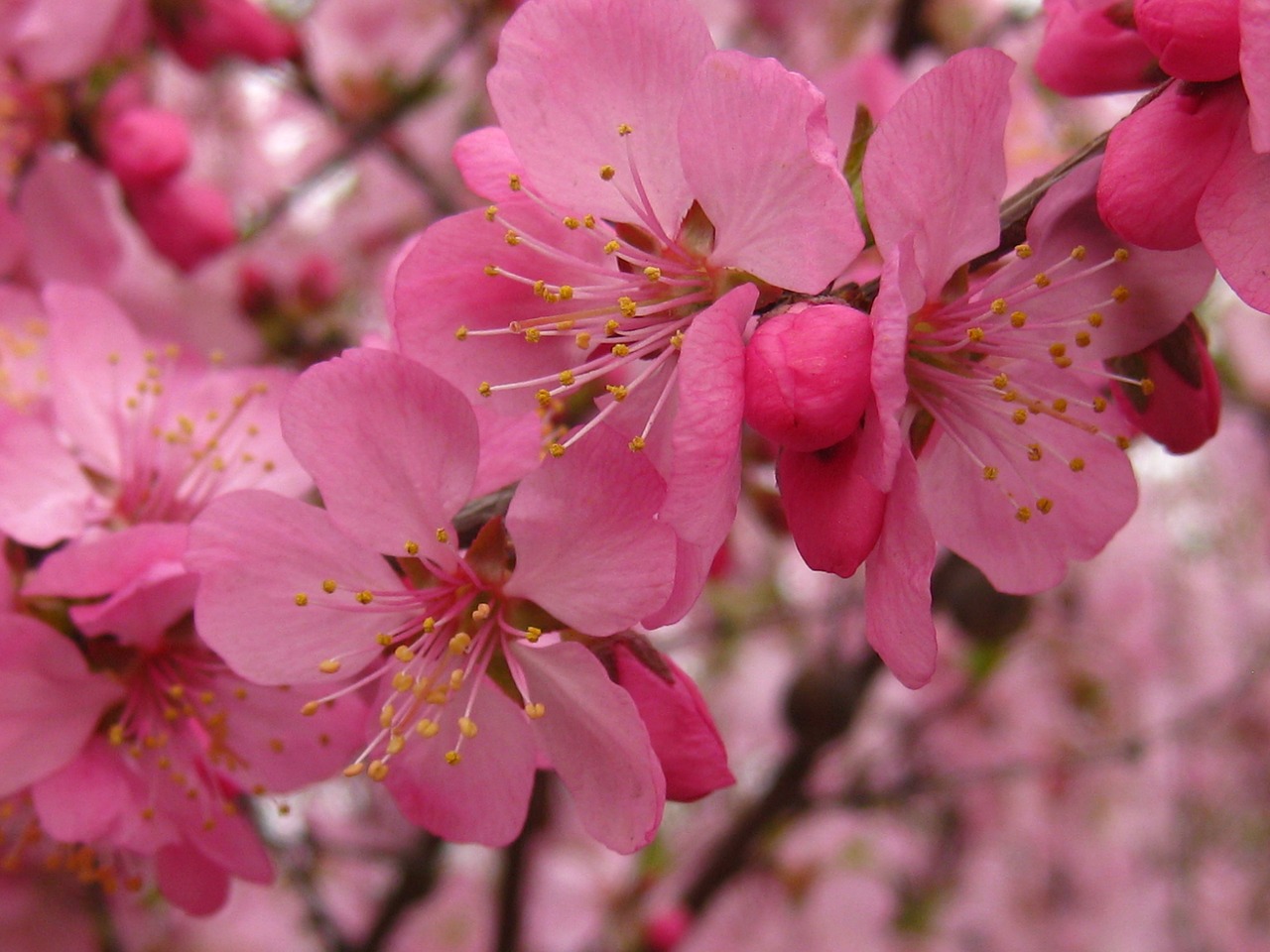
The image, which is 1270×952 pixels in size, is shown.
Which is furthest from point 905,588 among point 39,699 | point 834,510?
point 39,699

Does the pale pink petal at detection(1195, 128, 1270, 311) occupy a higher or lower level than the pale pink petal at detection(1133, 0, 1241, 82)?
lower

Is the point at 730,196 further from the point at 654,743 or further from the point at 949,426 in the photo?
the point at 654,743

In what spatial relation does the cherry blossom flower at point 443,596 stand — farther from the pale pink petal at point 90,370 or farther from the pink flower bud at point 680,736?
the pale pink petal at point 90,370

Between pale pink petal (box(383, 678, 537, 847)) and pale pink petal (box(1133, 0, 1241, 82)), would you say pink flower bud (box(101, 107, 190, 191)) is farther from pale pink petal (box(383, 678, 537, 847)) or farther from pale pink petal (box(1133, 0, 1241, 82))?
pale pink petal (box(1133, 0, 1241, 82))

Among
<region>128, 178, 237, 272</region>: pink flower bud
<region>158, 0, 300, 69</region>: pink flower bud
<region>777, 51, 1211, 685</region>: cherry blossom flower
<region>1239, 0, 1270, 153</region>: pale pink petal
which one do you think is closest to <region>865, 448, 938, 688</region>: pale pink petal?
<region>777, 51, 1211, 685</region>: cherry blossom flower

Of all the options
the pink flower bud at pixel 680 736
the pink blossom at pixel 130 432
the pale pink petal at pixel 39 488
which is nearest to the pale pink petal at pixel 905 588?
the pink flower bud at pixel 680 736

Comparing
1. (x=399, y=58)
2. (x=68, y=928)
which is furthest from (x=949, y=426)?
(x=399, y=58)
